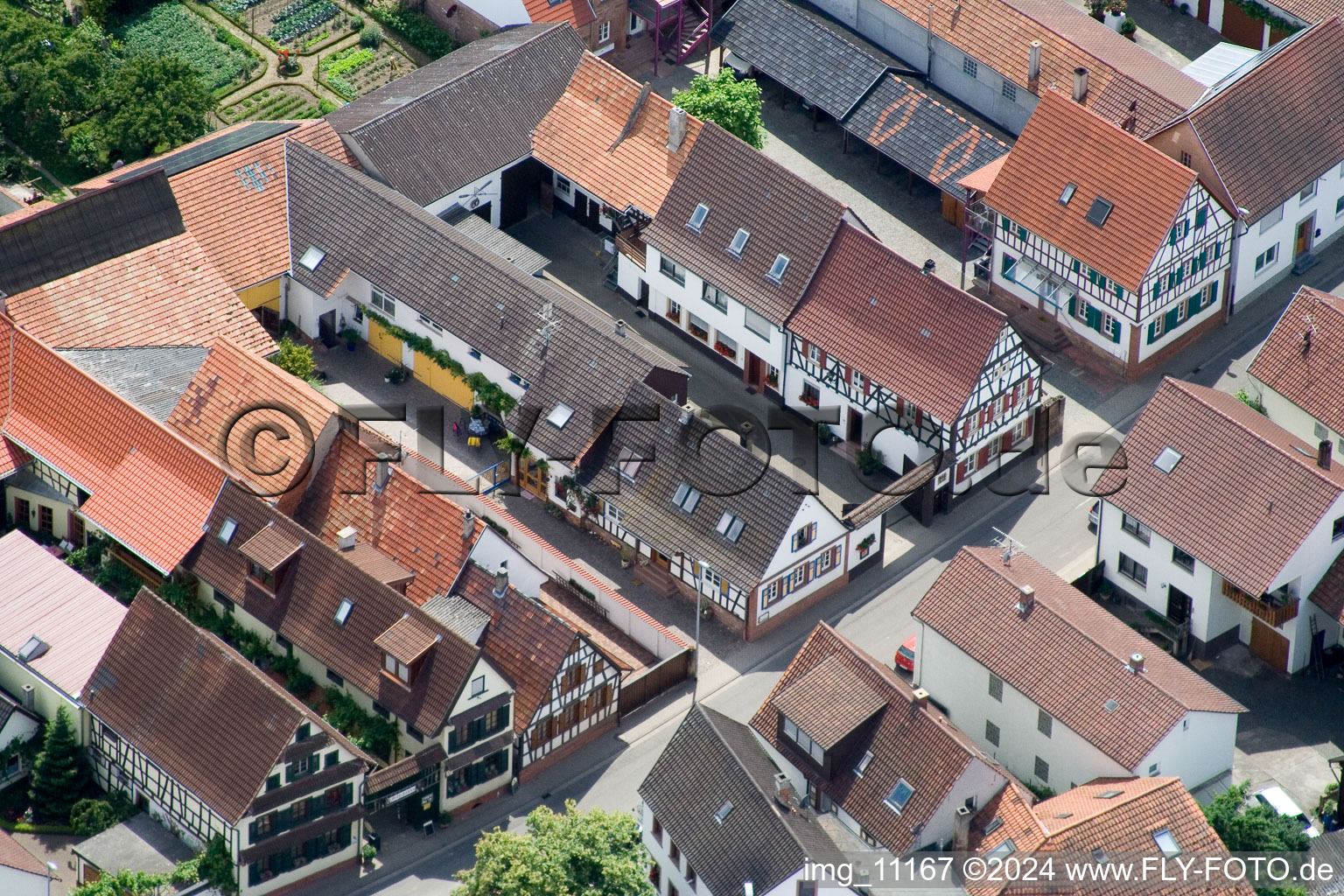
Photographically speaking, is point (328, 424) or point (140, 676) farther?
point (328, 424)

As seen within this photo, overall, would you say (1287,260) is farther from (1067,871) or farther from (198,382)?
(198,382)

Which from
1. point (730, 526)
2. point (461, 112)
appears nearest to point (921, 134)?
point (461, 112)

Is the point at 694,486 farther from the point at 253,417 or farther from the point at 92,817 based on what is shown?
the point at 92,817

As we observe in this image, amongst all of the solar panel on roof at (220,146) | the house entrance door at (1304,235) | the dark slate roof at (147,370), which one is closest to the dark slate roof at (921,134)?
the house entrance door at (1304,235)

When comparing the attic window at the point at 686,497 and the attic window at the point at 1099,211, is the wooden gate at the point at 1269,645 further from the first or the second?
the attic window at the point at 686,497

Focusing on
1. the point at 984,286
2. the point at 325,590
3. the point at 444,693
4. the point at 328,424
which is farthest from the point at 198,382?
the point at 984,286
